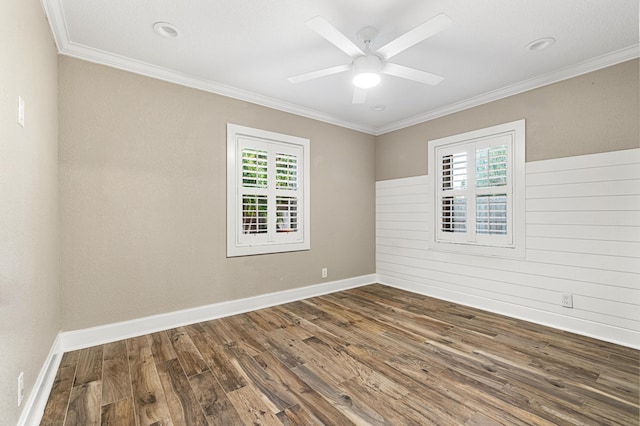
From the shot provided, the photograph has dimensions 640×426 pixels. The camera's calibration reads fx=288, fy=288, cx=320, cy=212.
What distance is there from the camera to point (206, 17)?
221 centimetres

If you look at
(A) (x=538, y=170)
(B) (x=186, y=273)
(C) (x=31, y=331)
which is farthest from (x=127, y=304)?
(A) (x=538, y=170)

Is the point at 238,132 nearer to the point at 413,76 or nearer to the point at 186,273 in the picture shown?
the point at 186,273

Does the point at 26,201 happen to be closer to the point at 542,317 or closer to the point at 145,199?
the point at 145,199

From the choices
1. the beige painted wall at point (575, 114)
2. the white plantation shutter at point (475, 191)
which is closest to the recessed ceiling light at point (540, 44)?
the beige painted wall at point (575, 114)

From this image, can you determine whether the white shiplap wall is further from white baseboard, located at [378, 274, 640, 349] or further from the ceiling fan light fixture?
the ceiling fan light fixture

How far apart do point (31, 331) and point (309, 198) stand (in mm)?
3081

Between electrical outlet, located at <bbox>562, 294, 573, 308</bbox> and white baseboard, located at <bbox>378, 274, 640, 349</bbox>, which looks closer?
white baseboard, located at <bbox>378, 274, 640, 349</bbox>

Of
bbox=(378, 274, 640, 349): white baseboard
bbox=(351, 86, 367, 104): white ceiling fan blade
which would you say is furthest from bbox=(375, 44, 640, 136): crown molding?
bbox=(378, 274, 640, 349): white baseboard

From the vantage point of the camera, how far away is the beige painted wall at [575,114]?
2.66 m

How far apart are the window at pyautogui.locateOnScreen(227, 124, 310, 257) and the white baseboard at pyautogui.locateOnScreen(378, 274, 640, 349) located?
1.99 m

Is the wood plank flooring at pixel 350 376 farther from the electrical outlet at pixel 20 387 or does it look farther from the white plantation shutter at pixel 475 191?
the white plantation shutter at pixel 475 191

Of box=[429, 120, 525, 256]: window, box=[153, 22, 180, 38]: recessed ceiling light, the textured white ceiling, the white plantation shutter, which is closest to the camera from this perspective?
the textured white ceiling

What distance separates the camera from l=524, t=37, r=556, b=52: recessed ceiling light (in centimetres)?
248

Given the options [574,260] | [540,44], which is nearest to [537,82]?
[540,44]
